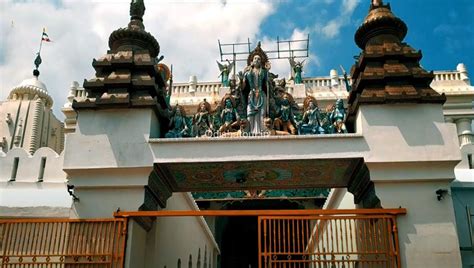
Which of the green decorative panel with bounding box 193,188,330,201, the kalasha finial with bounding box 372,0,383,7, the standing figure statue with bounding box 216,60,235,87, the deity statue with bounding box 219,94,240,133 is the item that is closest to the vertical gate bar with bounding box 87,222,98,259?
the deity statue with bounding box 219,94,240,133

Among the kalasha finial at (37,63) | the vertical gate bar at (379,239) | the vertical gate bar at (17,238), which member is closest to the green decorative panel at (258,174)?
the vertical gate bar at (379,239)

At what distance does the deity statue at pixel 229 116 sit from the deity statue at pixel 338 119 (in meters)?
1.78

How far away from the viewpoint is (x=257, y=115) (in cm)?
946

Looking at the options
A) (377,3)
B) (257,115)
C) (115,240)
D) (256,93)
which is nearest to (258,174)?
(257,115)

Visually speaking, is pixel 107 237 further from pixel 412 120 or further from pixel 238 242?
pixel 238 242

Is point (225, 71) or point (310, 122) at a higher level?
point (225, 71)

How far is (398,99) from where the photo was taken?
8.70 metres

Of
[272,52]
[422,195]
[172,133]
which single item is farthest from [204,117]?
[272,52]

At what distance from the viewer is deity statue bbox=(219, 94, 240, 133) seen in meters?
9.48

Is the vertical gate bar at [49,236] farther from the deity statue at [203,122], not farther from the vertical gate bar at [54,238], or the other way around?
the deity statue at [203,122]

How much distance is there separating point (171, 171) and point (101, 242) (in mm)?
1866

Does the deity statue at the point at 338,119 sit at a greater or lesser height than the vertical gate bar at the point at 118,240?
greater

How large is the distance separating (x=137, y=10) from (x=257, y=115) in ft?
11.4

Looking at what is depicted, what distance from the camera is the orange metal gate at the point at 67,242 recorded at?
815 cm
